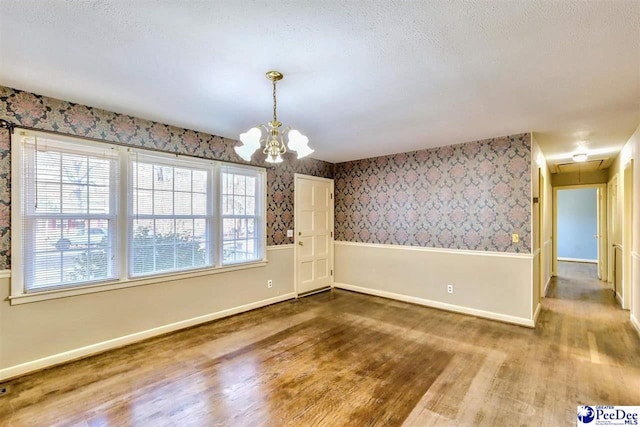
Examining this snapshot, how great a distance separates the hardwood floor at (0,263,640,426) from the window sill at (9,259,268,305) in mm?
624

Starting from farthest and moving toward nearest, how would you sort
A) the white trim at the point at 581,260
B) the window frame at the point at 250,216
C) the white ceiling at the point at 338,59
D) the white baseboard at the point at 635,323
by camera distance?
the white trim at the point at 581,260, the window frame at the point at 250,216, the white baseboard at the point at 635,323, the white ceiling at the point at 338,59

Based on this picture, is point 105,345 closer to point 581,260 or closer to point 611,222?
point 611,222

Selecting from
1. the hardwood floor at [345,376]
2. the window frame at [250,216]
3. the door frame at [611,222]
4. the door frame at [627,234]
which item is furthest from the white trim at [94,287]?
the door frame at [611,222]

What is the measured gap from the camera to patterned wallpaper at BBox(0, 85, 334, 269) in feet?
8.44

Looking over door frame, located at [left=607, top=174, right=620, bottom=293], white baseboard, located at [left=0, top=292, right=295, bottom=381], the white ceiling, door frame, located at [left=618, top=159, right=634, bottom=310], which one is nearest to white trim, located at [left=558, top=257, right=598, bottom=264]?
door frame, located at [left=607, top=174, right=620, bottom=293]

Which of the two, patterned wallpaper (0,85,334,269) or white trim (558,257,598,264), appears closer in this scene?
patterned wallpaper (0,85,334,269)

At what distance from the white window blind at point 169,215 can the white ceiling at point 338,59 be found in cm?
63

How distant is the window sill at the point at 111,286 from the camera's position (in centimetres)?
268

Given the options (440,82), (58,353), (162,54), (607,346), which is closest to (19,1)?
(162,54)

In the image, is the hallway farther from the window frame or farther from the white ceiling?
the window frame

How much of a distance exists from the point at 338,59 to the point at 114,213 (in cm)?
269

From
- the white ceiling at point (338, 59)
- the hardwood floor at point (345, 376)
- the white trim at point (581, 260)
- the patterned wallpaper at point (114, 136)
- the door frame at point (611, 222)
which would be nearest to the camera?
the white ceiling at point (338, 59)

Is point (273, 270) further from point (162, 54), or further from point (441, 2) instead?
point (441, 2)

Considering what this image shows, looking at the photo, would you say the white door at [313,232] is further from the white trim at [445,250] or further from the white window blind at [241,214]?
the white window blind at [241,214]
